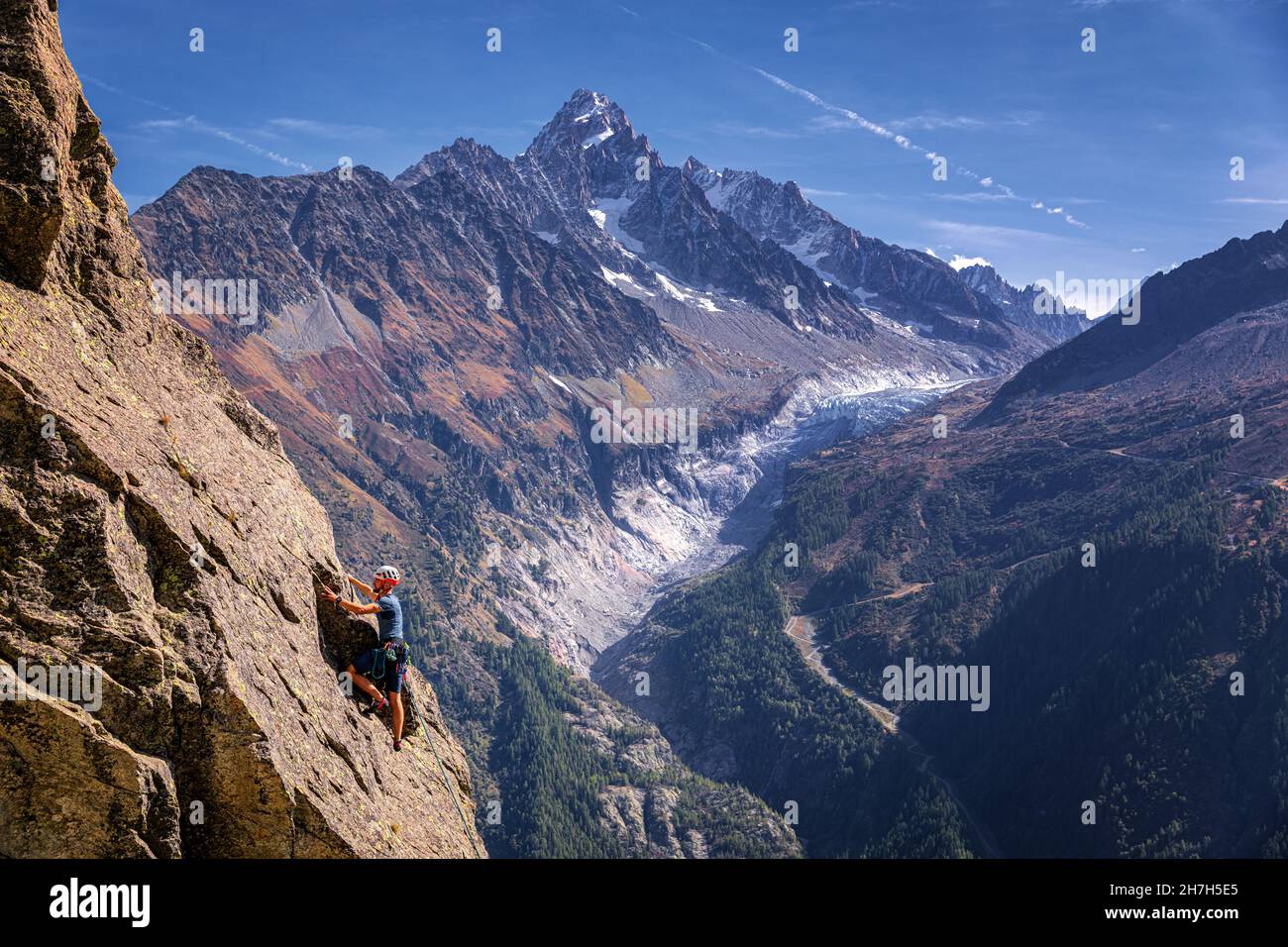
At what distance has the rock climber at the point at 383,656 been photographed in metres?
22.1

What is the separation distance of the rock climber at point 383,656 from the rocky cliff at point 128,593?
0.48m

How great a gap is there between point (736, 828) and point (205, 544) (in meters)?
197

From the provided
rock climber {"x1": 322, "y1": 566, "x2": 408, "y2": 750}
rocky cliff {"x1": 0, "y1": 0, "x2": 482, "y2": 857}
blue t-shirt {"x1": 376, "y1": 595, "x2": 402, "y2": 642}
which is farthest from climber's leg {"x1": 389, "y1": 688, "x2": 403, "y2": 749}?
blue t-shirt {"x1": 376, "y1": 595, "x2": 402, "y2": 642}

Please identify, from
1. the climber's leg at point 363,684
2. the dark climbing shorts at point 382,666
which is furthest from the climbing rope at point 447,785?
the climber's leg at point 363,684

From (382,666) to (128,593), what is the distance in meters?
7.63

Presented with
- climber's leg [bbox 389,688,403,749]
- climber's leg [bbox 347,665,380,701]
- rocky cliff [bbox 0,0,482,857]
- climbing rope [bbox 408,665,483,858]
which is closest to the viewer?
rocky cliff [bbox 0,0,482,857]

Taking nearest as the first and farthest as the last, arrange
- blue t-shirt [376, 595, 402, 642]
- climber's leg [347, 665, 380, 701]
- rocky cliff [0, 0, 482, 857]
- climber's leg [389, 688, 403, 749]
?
rocky cliff [0, 0, 482, 857] → blue t-shirt [376, 595, 402, 642] → climber's leg [347, 665, 380, 701] → climber's leg [389, 688, 403, 749]

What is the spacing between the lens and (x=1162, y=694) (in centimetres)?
18575

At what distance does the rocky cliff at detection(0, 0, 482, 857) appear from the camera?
46.1ft

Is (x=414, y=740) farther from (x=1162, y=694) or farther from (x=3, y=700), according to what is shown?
(x=1162, y=694)

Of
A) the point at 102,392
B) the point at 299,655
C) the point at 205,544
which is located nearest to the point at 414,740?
the point at 299,655

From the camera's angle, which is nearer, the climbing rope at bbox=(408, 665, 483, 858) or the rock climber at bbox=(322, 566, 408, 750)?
the rock climber at bbox=(322, 566, 408, 750)

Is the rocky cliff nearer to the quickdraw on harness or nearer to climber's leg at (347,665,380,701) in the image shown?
climber's leg at (347,665,380,701)

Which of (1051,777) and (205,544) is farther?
(1051,777)
